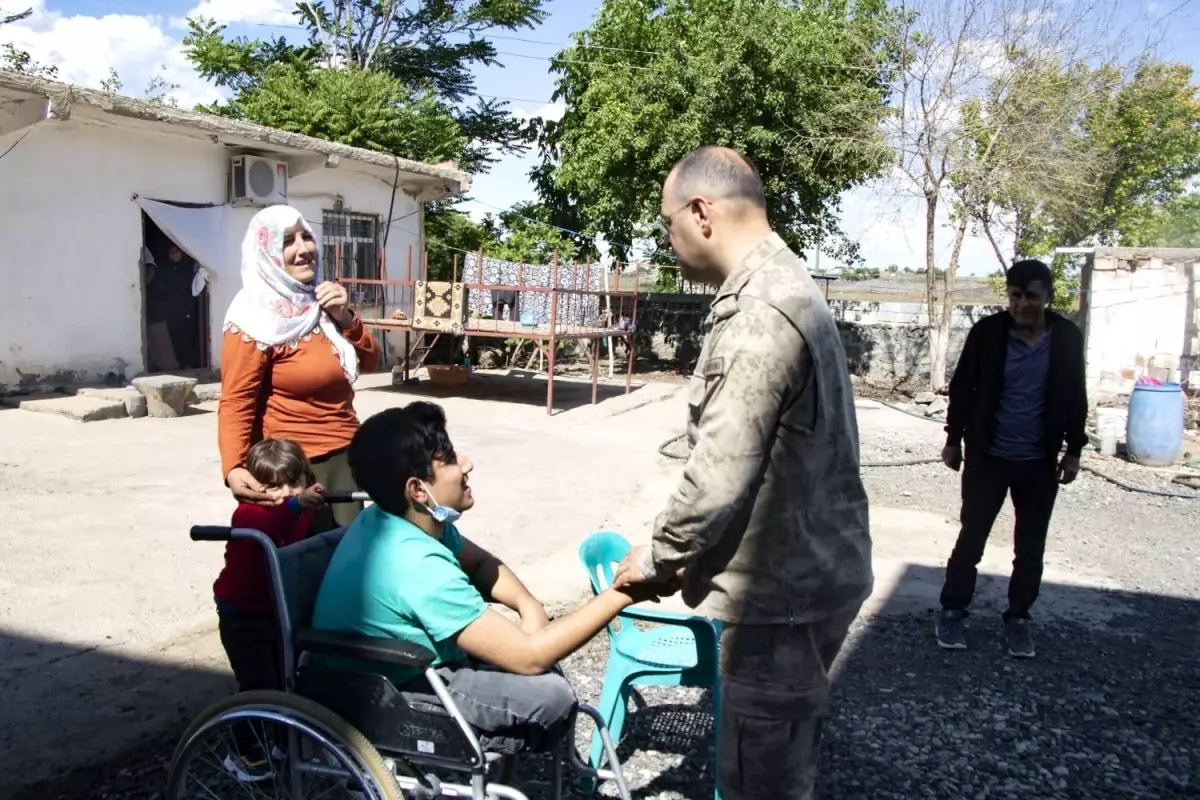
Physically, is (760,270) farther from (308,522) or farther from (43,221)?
(43,221)

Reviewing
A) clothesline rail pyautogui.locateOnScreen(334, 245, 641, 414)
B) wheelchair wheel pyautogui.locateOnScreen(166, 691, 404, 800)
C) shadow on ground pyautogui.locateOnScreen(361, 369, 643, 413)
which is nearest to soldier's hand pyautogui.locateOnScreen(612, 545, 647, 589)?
wheelchair wheel pyautogui.locateOnScreen(166, 691, 404, 800)

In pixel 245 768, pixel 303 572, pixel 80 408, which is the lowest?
pixel 245 768

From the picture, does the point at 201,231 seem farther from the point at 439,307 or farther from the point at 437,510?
the point at 437,510

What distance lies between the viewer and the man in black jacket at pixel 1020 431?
393cm

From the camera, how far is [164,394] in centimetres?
898

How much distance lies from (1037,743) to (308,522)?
2.48m

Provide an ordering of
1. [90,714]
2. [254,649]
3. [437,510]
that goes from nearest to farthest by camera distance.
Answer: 1. [437,510]
2. [254,649]
3. [90,714]

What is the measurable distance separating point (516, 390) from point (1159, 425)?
7223 mm

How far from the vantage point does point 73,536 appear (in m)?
5.18

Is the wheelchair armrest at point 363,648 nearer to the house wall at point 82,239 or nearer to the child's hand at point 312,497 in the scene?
the child's hand at point 312,497

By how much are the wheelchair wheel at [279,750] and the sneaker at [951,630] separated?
8.88 ft

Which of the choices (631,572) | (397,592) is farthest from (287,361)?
(631,572)

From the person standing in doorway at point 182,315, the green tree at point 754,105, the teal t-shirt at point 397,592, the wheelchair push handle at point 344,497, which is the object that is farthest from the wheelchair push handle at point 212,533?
the green tree at point 754,105

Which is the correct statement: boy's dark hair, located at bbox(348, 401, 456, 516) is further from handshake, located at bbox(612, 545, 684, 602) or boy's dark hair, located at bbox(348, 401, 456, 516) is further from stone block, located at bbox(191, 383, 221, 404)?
stone block, located at bbox(191, 383, 221, 404)
